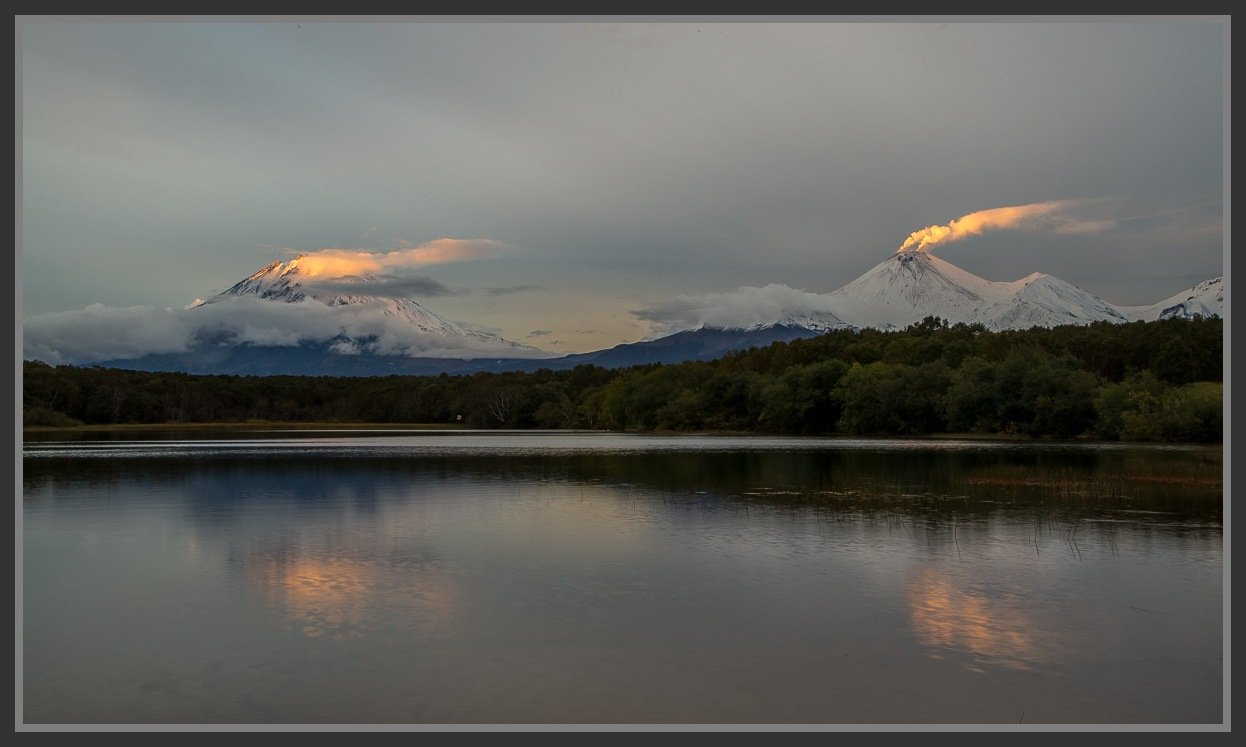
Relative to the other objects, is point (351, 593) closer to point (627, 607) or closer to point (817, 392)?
point (627, 607)

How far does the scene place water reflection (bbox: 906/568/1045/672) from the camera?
12422 millimetres

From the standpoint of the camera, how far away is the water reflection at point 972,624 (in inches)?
489

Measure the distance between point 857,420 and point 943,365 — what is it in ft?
31.2

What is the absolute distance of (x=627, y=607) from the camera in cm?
1523

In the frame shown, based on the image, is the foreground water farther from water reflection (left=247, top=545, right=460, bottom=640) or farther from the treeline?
the treeline

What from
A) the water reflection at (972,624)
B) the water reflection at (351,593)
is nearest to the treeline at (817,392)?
the water reflection at (972,624)

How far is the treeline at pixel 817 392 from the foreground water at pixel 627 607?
44801 millimetres

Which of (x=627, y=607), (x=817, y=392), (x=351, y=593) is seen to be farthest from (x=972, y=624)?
(x=817, y=392)

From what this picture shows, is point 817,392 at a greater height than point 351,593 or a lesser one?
greater

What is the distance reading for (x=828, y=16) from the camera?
9578 millimetres

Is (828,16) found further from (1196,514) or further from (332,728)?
(1196,514)

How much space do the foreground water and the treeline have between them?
4480 cm

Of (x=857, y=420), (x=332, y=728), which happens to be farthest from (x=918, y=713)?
(x=857, y=420)

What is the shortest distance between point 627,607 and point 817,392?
304ft
